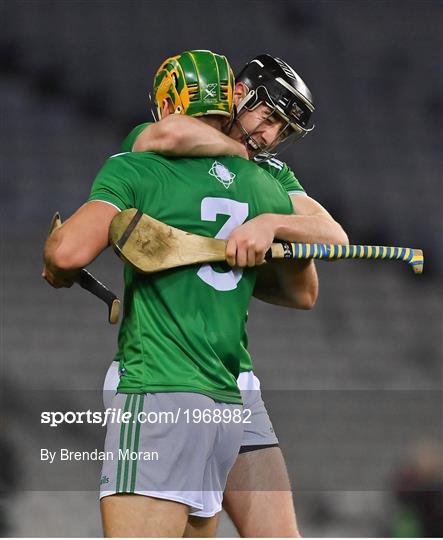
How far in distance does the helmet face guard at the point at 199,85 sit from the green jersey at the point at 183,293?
146 millimetres

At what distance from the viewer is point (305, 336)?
5.35 meters

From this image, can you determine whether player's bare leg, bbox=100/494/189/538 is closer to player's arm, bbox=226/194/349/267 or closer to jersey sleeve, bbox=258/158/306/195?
player's arm, bbox=226/194/349/267

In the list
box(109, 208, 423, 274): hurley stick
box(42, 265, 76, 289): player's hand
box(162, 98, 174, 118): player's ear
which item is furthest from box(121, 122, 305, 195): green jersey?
box(42, 265, 76, 289): player's hand

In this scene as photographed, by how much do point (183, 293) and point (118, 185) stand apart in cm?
29

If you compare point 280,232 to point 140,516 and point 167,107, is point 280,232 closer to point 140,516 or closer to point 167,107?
point 167,107

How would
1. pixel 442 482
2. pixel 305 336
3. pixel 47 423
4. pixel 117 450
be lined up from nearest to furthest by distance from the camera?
pixel 117 450 < pixel 442 482 < pixel 47 423 < pixel 305 336

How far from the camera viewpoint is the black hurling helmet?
261 centimetres

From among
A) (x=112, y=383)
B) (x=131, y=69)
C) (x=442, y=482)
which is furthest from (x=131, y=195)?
(x=131, y=69)

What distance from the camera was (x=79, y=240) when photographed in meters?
2.17

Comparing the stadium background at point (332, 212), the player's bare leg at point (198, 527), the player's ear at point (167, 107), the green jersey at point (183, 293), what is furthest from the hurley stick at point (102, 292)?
the stadium background at point (332, 212)

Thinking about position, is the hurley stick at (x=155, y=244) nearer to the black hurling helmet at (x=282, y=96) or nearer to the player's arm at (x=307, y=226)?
the player's arm at (x=307, y=226)

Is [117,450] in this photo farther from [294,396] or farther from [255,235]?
[294,396]

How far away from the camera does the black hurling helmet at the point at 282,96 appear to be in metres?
2.61

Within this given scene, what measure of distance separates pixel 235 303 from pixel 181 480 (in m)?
0.43
